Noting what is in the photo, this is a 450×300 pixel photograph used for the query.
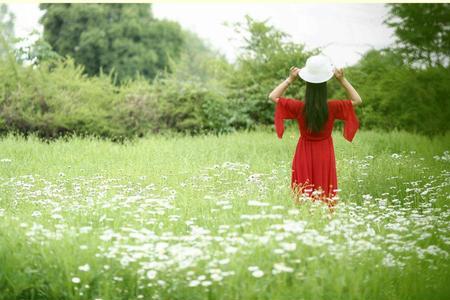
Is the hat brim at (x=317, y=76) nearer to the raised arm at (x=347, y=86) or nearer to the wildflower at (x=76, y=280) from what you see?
the raised arm at (x=347, y=86)

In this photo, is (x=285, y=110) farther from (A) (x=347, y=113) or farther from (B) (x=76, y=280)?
(B) (x=76, y=280)

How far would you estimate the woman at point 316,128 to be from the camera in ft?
16.7

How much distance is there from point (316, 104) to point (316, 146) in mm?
393

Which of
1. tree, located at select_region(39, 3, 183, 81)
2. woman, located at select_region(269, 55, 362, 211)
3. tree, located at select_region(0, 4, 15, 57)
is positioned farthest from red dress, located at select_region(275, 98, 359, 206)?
tree, located at select_region(39, 3, 183, 81)

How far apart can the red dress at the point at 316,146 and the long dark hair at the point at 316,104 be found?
0.09 meters

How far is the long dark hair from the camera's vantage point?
5070mm

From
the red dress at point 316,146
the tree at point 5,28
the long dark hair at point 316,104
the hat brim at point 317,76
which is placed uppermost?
the tree at point 5,28

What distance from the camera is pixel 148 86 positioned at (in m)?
11.8

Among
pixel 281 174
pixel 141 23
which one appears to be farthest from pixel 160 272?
pixel 141 23

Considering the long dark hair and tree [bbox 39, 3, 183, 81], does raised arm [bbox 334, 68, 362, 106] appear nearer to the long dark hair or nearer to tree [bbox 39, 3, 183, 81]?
the long dark hair

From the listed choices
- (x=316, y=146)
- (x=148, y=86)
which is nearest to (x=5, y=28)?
(x=148, y=86)

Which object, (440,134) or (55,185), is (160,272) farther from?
(440,134)

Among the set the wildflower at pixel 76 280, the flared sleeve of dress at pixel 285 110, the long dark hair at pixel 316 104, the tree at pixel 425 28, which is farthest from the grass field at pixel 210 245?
the tree at pixel 425 28

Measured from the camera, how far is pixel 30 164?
688cm
